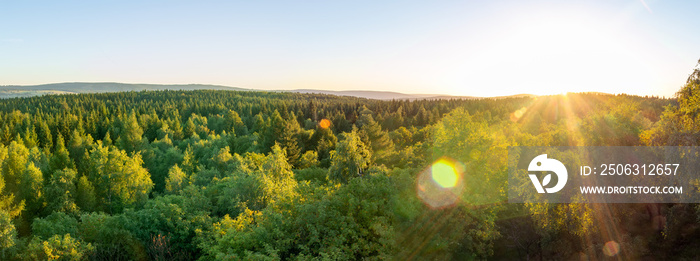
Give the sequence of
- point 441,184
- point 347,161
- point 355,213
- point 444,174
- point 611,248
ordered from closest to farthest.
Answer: point 355,213, point 611,248, point 347,161, point 441,184, point 444,174

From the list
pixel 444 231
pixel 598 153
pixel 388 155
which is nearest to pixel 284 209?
pixel 444 231

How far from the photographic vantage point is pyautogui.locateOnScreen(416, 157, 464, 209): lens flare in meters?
29.2

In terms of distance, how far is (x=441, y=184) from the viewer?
3112 cm

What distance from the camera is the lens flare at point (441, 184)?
29.2 meters

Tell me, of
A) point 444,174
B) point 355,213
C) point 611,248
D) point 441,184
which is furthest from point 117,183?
point 611,248

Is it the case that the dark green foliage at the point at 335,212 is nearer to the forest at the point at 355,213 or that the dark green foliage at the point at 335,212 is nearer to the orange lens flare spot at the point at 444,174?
the forest at the point at 355,213

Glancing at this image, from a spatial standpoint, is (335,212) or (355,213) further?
(355,213)

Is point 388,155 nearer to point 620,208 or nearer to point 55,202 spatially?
point 620,208

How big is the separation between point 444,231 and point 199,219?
812 inches

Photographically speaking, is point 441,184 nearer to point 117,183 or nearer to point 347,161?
point 347,161

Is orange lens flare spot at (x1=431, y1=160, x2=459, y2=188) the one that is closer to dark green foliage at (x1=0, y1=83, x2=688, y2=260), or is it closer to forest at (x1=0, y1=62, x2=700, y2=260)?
forest at (x1=0, y1=62, x2=700, y2=260)

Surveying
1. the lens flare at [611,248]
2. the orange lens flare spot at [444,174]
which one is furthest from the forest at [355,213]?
the orange lens flare spot at [444,174]

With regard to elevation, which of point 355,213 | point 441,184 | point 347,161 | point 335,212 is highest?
point 347,161

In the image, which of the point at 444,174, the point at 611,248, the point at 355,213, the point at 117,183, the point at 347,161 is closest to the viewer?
the point at 355,213
